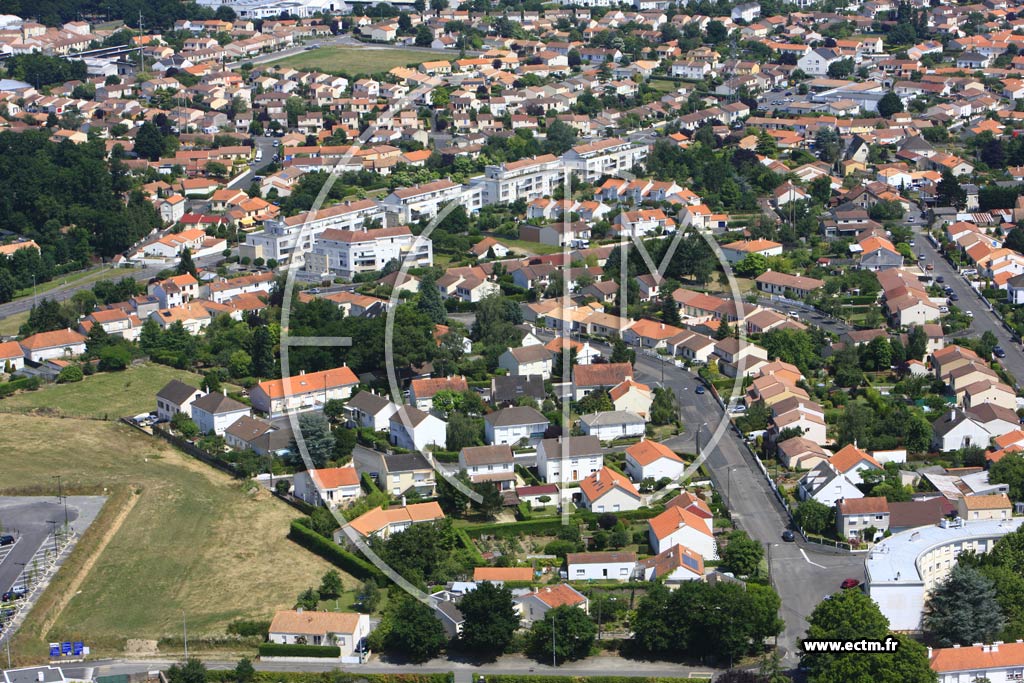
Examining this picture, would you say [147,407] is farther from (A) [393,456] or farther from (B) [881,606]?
(B) [881,606]

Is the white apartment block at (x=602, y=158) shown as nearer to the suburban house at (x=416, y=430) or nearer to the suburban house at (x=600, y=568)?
the suburban house at (x=416, y=430)

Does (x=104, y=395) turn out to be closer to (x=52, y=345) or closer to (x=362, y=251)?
(x=52, y=345)

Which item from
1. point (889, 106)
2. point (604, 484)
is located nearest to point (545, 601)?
point (604, 484)

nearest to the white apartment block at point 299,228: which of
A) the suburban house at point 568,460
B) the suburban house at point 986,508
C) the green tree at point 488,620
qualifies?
the suburban house at point 568,460

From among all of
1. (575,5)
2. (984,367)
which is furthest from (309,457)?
(575,5)

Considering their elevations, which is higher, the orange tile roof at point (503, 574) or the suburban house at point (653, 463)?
the orange tile roof at point (503, 574)
